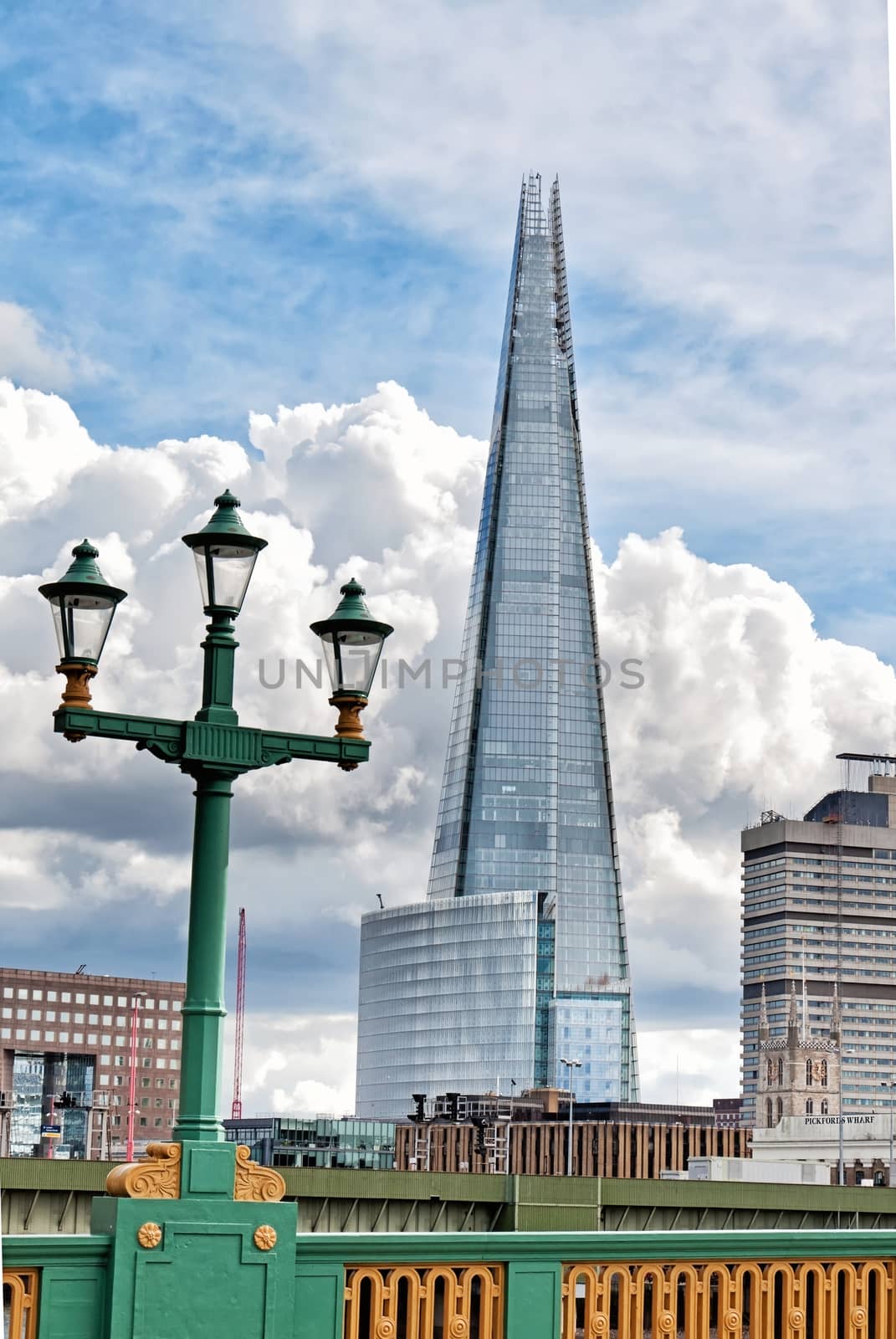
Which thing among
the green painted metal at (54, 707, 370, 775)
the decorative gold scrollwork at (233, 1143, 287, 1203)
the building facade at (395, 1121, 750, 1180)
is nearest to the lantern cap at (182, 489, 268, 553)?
the green painted metal at (54, 707, 370, 775)

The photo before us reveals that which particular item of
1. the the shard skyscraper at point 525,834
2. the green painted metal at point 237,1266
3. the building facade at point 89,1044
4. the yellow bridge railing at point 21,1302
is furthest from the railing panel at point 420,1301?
the the shard skyscraper at point 525,834

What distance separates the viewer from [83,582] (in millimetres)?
9227

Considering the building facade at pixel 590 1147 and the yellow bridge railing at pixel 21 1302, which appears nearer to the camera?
the yellow bridge railing at pixel 21 1302

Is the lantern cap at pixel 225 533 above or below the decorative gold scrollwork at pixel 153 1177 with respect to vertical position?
above

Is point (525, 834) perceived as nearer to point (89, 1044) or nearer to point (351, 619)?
point (89, 1044)

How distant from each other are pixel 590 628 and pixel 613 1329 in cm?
14564

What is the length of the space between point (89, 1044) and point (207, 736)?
150433 mm

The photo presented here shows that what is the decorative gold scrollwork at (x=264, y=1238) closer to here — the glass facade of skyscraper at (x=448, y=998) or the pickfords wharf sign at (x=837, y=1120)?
the pickfords wharf sign at (x=837, y=1120)

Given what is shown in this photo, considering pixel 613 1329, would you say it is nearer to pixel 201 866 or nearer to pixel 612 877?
pixel 201 866

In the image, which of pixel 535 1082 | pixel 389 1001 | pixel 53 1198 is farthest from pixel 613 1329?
pixel 389 1001

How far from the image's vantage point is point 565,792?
17275cm

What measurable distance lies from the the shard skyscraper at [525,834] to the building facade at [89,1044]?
2844cm

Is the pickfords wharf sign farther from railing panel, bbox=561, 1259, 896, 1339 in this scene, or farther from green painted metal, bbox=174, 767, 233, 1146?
green painted metal, bbox=174, 767, 233, 1146

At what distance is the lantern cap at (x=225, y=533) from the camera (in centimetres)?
943
